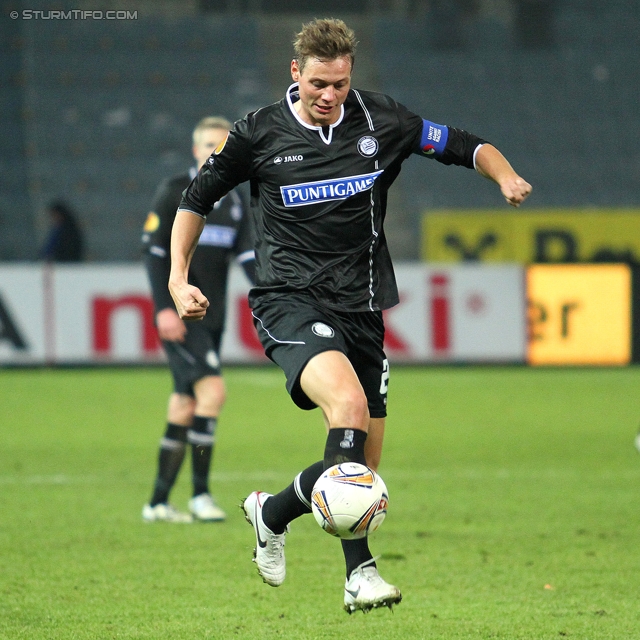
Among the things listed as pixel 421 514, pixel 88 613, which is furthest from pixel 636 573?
pixel 88 613

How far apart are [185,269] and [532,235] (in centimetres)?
1291

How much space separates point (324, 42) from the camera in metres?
3.93

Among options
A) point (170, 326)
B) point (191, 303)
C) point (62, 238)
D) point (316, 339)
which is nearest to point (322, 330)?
point (316, 339)

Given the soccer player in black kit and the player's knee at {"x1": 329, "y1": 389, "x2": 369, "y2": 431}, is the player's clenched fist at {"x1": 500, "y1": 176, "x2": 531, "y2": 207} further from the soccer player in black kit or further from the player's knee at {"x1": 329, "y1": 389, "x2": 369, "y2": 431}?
the player's knee at {"x1": 329, "y1": 389, "x2": 369, "y2": 431}

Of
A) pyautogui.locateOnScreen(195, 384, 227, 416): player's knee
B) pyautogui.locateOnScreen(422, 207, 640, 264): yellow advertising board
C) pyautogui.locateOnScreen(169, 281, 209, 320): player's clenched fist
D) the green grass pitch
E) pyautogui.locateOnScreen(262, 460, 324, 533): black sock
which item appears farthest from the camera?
pyautogui.locateOnScreen(422, 207, 640, 264): yellow advertising board

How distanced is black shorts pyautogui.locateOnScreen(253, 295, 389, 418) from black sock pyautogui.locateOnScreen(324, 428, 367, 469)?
23 centimetres

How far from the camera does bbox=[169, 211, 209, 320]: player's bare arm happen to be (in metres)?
3.92

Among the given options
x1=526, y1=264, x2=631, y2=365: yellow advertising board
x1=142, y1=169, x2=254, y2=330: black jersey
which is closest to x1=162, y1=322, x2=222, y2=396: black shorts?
x1=142, y1=169, x2=254, y2=330: black jersey

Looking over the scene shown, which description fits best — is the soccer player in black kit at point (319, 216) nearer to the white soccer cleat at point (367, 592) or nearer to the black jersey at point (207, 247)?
the white soccer cleat at point (367, 592)

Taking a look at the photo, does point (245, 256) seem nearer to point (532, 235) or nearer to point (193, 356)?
point (193, 356)

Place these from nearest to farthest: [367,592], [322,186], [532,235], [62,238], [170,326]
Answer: [367,592] → [322,186] → [170,326] → [532,235] → [62,238]

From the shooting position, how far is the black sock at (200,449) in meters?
6.37

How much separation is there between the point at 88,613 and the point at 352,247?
1664mm

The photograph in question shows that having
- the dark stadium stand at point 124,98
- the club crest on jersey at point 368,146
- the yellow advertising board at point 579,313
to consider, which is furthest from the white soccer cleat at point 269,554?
the dark stadium stand at point 124,98
